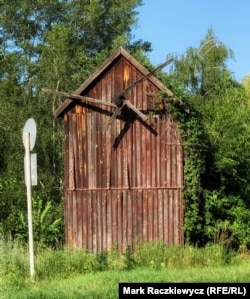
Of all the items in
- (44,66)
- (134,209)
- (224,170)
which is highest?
(44,66)

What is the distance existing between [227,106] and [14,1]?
2247 cm

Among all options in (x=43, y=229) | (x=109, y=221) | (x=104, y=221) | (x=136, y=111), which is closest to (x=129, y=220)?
(x=109, y=221)

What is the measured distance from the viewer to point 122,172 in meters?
21.3

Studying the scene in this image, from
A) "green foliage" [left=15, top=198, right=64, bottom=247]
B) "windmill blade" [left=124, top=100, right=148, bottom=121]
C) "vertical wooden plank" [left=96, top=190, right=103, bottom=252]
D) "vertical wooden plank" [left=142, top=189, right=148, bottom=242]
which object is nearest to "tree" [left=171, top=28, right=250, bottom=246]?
"vertical wooden plank" [left=142, top=189, right=148, bottom=242]

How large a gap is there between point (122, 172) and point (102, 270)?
5.94 m

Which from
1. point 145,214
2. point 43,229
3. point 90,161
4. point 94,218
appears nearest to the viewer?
point 145,214

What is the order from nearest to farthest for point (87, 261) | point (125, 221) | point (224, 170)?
point (87, 261) → point (125, 221) → point (224, 170)

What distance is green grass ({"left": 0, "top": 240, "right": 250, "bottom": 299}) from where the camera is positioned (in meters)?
12.0

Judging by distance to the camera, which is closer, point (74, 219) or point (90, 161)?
point (90, 161)

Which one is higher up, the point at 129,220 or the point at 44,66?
the point at 44,66

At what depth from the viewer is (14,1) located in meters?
41.7

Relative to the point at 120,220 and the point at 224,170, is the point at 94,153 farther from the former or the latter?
the point at 224,170

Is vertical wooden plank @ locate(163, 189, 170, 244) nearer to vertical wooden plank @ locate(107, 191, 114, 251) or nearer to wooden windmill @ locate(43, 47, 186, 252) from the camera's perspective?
wooden windmill @ locate(43, 47, 186, 252)

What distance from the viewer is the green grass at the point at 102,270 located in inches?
474
